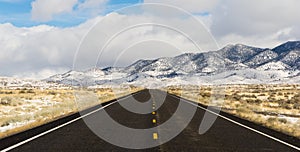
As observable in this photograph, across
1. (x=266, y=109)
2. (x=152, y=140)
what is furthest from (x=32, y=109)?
(x=152, y=140)

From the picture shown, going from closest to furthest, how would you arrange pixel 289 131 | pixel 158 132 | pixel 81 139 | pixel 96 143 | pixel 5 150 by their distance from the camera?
pixel 5 150 < pixel 96 143 < pixel 81 139 < pixel 158 132 < pixel 289 131

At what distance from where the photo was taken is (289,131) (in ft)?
51.2

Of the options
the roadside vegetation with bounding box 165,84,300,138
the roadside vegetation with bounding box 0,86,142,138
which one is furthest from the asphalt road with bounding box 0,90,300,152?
the roadside vegetation with bounding box 165,84,300,138

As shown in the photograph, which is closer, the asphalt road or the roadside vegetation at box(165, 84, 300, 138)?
the asphalt road

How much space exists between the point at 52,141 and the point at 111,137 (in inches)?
76.2

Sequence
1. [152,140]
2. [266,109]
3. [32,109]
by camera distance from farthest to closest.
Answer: [266,109], [32,109], [152,140]

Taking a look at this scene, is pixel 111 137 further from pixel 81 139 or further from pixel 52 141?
pixel 52 141

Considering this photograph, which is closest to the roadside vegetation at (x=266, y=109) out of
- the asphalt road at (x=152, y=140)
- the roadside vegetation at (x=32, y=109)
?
the asphalt road at (x=152, y=140)

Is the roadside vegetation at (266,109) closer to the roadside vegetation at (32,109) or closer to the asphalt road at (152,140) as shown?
the asphalt road at (152,140)

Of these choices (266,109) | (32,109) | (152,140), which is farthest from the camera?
(266,109)

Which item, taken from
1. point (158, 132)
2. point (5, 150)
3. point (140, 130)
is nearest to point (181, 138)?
point (158, 132)

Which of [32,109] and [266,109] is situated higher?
[32,109]

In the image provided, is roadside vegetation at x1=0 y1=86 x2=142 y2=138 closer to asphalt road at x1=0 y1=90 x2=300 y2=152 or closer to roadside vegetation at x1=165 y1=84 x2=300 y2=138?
asphalt road at x1=0 y1=90 x2=300 y2=152

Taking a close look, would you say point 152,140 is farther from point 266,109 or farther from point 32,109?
point 266,109
